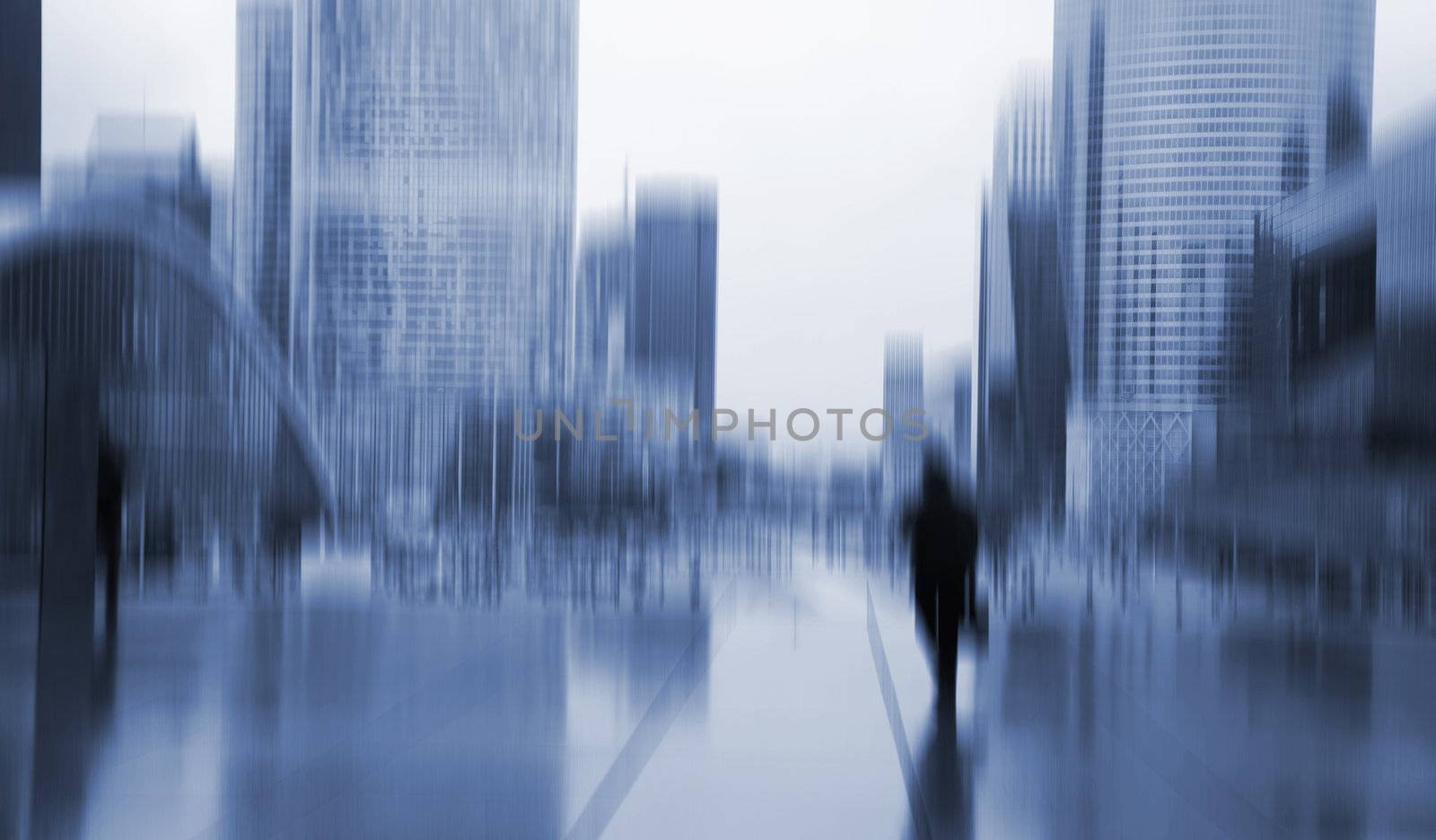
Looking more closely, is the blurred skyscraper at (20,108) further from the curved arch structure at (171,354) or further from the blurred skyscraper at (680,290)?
the blurred skyscraper at (680,290)

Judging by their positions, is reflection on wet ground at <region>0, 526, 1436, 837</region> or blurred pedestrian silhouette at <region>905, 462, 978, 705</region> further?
blurred pedestrian silhouette at <region>905, 462, 978, 705</region>

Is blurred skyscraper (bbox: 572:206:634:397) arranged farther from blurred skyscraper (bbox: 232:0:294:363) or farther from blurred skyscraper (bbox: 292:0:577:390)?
blurred skyscraper (bbox: 232:0:294:363)

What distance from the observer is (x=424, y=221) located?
12023mm

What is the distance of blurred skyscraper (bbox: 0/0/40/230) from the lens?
9836 mm

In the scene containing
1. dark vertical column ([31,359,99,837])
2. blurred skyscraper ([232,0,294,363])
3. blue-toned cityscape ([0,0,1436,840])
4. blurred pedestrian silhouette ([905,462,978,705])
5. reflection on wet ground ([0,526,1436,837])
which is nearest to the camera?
reflection on wet ground ([0,526,1436,837])

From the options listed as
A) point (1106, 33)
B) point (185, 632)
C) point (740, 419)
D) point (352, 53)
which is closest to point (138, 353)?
point (352, 53)

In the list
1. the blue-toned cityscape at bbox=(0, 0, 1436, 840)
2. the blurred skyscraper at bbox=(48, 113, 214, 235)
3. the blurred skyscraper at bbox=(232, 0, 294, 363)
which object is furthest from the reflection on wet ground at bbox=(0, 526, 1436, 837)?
the blurred skyscraper at bbox=(48, 113, 214, 235)

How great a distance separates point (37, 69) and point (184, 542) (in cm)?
414

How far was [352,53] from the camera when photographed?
12.7 m

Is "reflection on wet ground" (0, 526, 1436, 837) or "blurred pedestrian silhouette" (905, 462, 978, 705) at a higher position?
"blurred pedestrian silhouette" (905, 462, 978, 705)

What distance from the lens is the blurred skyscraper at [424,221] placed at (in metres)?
11.0

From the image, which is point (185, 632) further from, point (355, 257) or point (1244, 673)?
point (1244, 673)

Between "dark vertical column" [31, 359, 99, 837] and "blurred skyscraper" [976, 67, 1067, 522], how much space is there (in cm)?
668

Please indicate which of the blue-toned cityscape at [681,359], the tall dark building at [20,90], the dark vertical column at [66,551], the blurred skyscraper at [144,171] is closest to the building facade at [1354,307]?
the blue-toned cityscape at [681,359]
